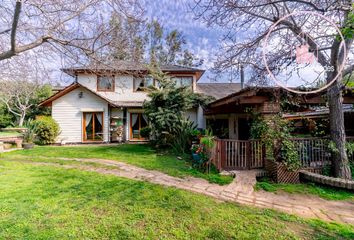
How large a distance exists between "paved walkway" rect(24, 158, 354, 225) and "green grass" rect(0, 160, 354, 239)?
421 millimetres

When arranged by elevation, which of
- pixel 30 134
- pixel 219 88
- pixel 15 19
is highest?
pixel 219 88

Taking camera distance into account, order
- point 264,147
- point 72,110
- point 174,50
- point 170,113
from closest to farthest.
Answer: point 264,147
point 170,113
point 72,110
point 174,50

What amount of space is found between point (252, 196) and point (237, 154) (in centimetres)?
243

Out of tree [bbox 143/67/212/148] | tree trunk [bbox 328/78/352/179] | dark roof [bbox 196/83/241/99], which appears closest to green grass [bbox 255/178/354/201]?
tree trunk [bbox 328/78/352/179]

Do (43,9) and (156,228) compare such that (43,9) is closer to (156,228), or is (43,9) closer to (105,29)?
(105,29)

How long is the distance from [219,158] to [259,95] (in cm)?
255

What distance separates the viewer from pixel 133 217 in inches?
151

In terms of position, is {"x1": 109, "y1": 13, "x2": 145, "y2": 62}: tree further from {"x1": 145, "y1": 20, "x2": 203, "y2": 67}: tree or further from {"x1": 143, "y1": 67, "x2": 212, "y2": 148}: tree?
{"x1": 145, "y1": 20, "x2": 203, "y2": 67}: tree

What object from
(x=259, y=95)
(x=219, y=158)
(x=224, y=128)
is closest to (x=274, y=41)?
(x=259, y=95)

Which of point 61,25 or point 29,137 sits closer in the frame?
point 61,25

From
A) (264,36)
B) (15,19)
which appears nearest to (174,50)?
(264,36)

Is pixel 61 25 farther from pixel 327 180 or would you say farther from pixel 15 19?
pixel 327 180

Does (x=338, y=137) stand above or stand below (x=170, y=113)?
below

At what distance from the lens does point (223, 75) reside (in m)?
7.10
